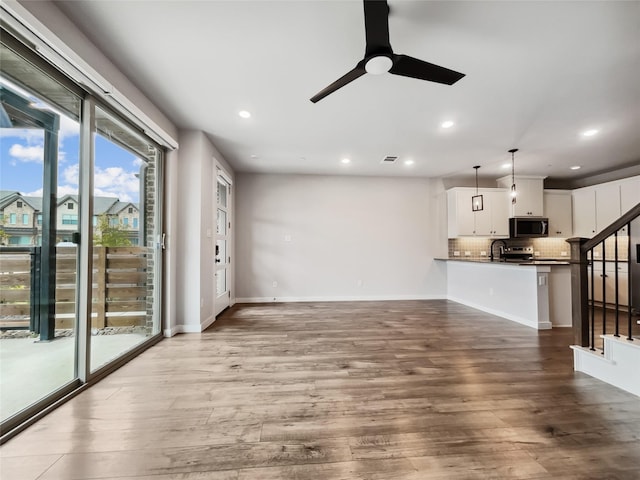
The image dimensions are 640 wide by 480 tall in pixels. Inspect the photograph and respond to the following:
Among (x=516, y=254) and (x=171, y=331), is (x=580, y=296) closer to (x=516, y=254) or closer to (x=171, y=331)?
(x=516, y=254)

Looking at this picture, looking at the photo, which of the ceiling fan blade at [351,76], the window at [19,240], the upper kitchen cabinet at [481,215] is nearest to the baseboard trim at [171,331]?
the window at [19,240]

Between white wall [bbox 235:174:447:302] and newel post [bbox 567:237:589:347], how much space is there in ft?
11.2

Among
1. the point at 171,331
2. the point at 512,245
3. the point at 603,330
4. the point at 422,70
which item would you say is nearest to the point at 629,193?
the point at 512,245

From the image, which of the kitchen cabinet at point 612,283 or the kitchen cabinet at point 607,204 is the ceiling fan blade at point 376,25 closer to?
the kitchen cabinet at point 612,283

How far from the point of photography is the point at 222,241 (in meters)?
4.74

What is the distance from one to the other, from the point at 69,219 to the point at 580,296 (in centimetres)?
430

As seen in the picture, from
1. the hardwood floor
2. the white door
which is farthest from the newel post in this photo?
the white door

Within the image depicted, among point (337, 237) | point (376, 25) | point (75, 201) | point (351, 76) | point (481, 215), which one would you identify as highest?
point (376, 25)

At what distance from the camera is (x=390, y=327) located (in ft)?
12.2

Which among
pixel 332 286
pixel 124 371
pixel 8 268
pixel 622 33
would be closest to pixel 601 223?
pixel 622 33

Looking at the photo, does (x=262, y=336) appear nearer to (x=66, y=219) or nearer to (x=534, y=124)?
(x=66, y=219)

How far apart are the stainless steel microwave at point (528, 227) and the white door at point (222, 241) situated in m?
5.77

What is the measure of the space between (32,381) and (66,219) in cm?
114

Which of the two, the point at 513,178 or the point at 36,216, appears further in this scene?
the point at 513,178
